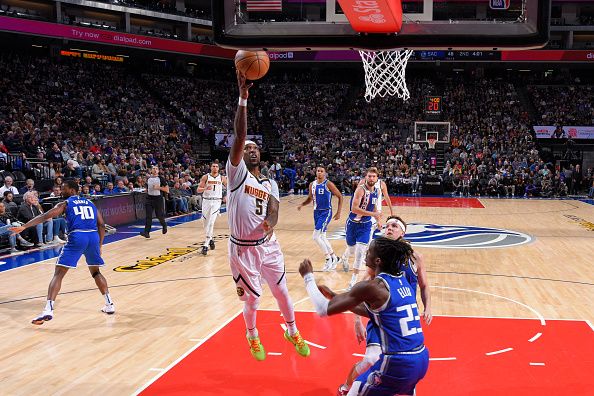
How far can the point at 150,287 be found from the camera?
913 centimetres

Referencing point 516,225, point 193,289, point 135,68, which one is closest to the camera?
point 193,289

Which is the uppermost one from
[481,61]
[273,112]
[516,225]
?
[481,61]

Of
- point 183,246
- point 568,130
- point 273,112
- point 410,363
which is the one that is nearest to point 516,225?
point 183,246

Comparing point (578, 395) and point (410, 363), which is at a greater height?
point (410, 363)

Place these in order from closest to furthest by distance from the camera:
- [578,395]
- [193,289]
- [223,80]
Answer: [578,395] → [193,289] → [223,80]

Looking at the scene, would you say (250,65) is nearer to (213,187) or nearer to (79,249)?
(79,249)

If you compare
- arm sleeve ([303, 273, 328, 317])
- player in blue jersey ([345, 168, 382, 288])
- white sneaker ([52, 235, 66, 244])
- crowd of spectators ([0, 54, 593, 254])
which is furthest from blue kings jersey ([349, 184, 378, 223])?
crowd of spectators ([0, 54, 593, 254])

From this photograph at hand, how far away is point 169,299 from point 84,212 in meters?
1.91

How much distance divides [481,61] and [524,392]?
33048 millimetres

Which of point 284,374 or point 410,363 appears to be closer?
point 410,363

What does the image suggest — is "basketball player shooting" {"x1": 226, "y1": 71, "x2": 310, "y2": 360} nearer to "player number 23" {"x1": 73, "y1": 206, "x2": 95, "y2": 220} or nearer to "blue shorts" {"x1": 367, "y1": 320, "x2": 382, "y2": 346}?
"blue shorts" {"x1": 367, "y1": 320, "x2": 382, "y2": 346}

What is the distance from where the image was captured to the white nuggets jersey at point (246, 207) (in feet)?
17.0

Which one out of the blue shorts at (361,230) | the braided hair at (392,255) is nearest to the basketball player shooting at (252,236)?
the braided hair at (392,255)

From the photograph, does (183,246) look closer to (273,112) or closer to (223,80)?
(273,112)
